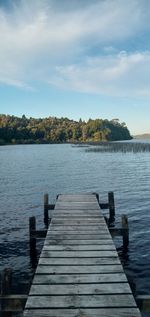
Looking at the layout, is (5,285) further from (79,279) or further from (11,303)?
(79,279)

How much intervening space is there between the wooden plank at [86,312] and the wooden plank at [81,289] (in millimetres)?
710

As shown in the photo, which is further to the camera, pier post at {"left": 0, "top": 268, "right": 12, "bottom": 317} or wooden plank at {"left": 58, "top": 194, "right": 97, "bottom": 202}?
wooden plank at {"left": 58, "top": 194, "right": 97, "bottom": 202}

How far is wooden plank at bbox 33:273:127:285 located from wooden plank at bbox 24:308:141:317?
4.26 feet

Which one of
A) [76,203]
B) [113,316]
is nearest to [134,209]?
[76,203]

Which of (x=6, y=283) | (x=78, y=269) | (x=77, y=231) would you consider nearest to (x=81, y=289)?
(x=78, y=269)

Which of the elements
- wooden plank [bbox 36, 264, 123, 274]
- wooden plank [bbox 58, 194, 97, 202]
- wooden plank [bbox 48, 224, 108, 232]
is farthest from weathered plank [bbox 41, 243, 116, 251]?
wooden plank [bbox 58, 194, 97, 202]

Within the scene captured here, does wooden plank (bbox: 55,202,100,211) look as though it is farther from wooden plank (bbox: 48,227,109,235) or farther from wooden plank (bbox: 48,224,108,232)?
wooden plank (bbox: 48,227,109,235)

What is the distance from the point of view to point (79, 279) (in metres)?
8.55

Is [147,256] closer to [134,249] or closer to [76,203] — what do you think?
[134,249]

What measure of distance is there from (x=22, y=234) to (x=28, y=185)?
18.8 metres

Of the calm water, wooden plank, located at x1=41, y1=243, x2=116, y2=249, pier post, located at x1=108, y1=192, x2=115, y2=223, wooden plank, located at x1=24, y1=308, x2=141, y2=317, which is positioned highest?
wooden plank, located at x1=41, y1=243, x2=116, y2=249

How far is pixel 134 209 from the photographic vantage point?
84.1 ft

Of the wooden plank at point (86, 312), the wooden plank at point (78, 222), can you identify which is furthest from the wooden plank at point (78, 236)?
the wooden plank at point (86, 312)

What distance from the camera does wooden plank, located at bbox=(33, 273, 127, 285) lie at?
840cm
